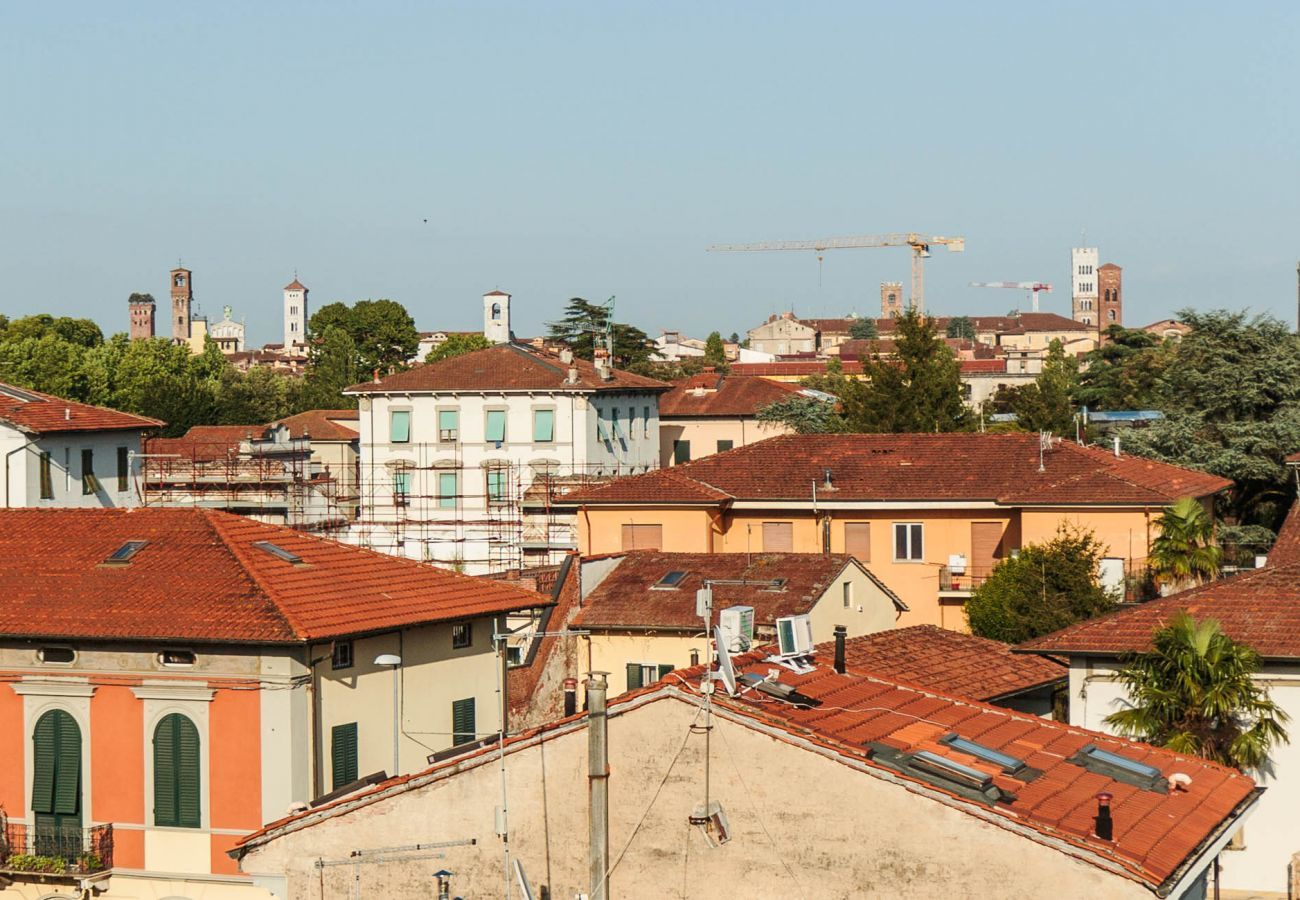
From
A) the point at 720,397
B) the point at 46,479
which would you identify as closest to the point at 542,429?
the point at 46,479

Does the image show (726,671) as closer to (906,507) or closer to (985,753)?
(985,753)

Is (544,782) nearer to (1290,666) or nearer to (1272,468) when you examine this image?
(1290,666)

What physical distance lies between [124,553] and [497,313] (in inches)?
5531

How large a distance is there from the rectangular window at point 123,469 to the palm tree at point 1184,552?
105 feet

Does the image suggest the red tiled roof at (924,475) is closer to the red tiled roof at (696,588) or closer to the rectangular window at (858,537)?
the rectangular window at (858,537)

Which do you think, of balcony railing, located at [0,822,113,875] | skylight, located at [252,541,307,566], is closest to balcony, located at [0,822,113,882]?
balcony railing, located at [0,822,113,875]

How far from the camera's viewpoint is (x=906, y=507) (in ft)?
152

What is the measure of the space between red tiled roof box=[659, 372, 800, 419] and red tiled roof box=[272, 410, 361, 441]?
1421cm

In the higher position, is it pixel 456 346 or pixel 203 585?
pixel 456 346

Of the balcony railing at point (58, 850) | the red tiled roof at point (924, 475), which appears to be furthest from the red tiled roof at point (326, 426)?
the balcony railing at point (58, 850)

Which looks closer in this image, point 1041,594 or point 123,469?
point 1041,594

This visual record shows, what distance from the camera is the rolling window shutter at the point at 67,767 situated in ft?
81.4

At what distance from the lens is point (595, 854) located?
16.1m

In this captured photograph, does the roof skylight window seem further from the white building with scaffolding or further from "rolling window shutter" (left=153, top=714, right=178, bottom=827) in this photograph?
the white building with scaffolding
